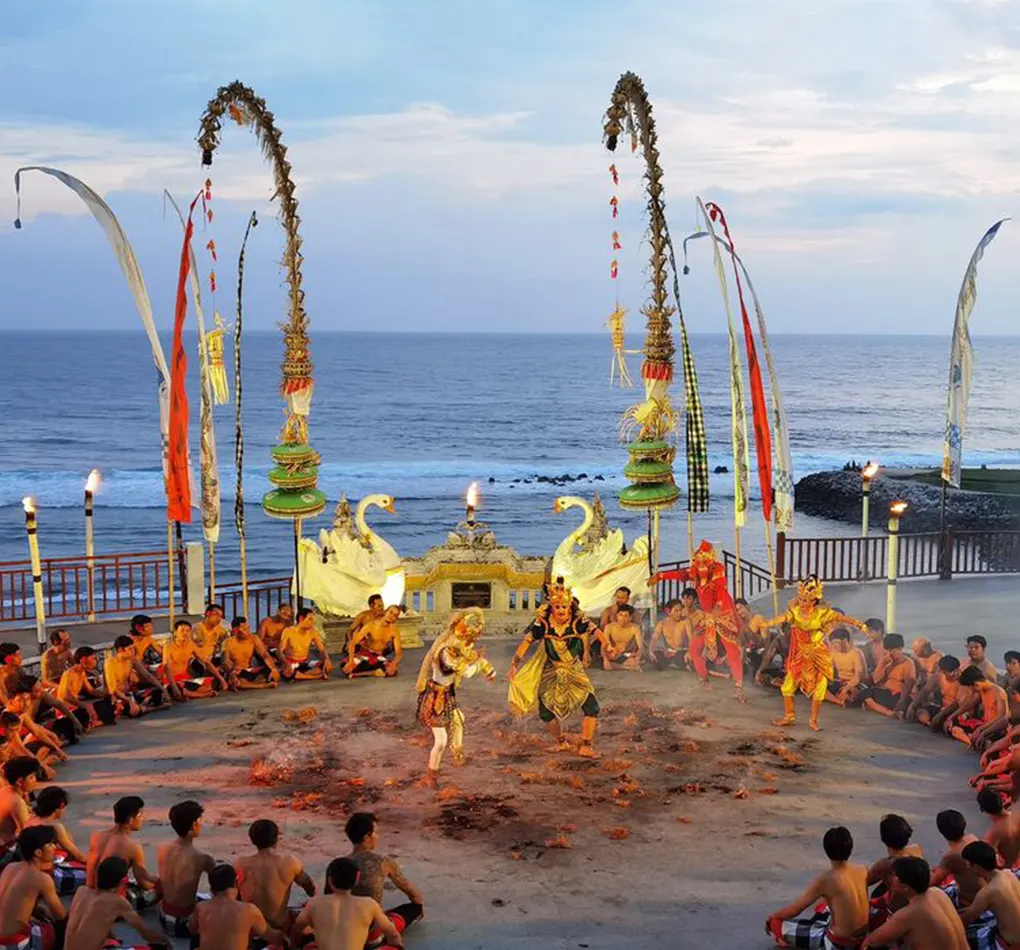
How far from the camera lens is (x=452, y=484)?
55281 mm

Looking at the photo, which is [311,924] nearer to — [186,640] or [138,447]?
[186,640]

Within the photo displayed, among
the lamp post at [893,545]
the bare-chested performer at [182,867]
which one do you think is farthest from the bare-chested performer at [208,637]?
the lamp post at [893,545]

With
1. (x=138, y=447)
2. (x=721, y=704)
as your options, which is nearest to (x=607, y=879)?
(x=721, y=704)

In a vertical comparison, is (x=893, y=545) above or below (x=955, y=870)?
above

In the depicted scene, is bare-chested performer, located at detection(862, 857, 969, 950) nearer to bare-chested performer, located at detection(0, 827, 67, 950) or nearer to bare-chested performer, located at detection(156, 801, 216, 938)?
bare-chested performer, located at detection(156, 801, 216, 938)

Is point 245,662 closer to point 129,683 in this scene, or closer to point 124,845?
point 129,683

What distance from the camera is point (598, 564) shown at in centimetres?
1627

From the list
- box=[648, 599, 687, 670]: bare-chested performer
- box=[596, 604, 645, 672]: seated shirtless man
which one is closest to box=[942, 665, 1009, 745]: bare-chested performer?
box=[648, 599, 687, 670]: bare-chested performer

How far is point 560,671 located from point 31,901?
5.74 meters

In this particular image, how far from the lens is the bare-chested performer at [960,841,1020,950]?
717cm

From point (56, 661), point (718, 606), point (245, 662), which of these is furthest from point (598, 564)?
point (56, 661)

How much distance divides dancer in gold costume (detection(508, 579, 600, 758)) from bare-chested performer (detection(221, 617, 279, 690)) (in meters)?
3.58

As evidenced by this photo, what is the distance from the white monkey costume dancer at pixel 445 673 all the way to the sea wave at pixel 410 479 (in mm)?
37429

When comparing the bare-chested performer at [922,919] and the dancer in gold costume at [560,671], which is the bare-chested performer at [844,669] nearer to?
the dancer in gold costume at [560,671]
